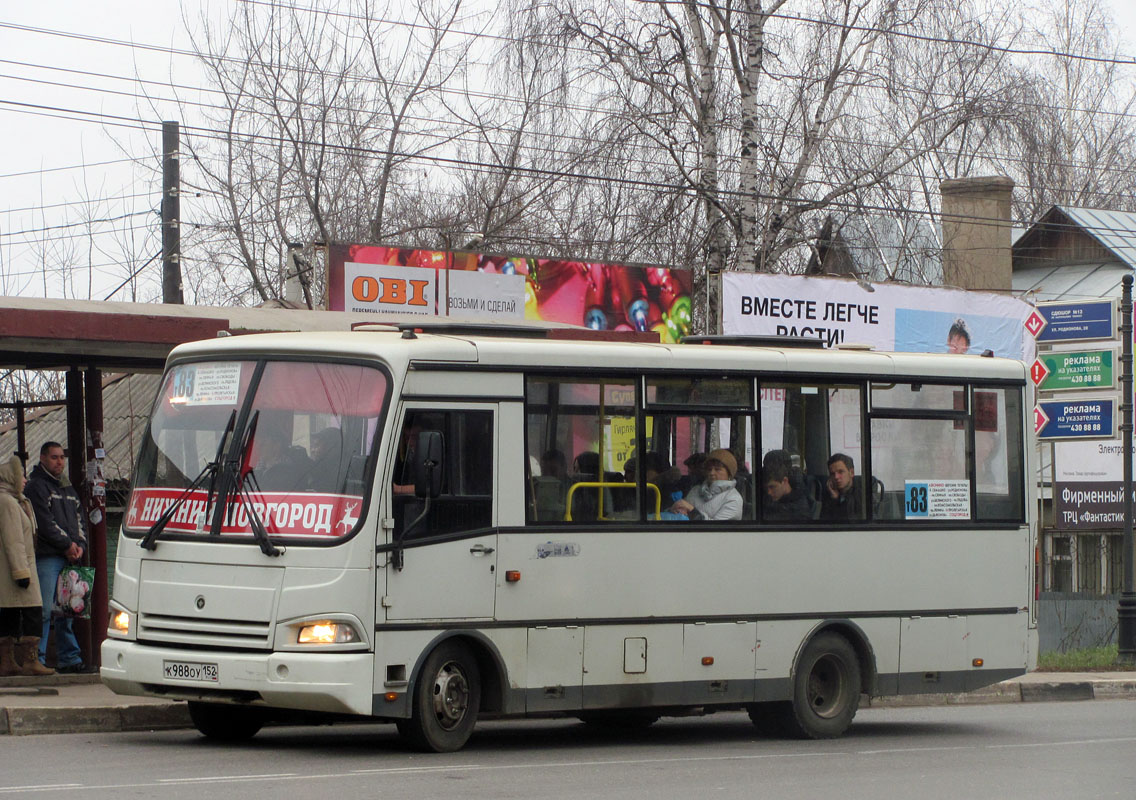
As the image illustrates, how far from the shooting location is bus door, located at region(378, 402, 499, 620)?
10.4 m

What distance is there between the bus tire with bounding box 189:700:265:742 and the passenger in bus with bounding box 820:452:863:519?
4.45 m

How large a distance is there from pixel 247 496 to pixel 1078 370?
16.8 metres

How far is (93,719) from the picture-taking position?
462 inches

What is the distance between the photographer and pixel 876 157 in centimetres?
2881

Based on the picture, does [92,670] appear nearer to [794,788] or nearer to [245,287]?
[794,788]

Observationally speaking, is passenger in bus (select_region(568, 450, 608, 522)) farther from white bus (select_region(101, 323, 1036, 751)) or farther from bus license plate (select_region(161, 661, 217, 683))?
bus license plate (select_region(161, 661, 217, 683))

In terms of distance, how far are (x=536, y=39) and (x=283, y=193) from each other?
7598 mm

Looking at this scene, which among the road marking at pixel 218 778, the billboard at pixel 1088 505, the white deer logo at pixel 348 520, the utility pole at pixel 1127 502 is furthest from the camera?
the billboard at pixel 1088 505

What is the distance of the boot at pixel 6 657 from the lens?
1322 cm

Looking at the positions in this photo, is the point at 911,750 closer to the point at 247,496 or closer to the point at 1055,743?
the point at 1055,743

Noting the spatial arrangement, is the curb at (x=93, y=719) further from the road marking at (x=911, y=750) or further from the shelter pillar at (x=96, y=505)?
the road marking at (x=911, y=750)

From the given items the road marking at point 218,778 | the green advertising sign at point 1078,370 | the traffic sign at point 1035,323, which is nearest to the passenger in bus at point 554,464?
the road marking at point 218,778

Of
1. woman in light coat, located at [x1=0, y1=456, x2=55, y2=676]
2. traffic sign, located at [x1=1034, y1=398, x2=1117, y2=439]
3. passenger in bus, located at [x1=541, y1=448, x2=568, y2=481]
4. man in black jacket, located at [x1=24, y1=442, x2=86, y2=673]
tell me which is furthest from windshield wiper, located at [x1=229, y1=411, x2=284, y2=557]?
traffic sign, located at [x1=1034, y1=398, x2=1117, y2=439]

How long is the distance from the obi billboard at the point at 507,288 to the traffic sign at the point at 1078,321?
5479 mm
